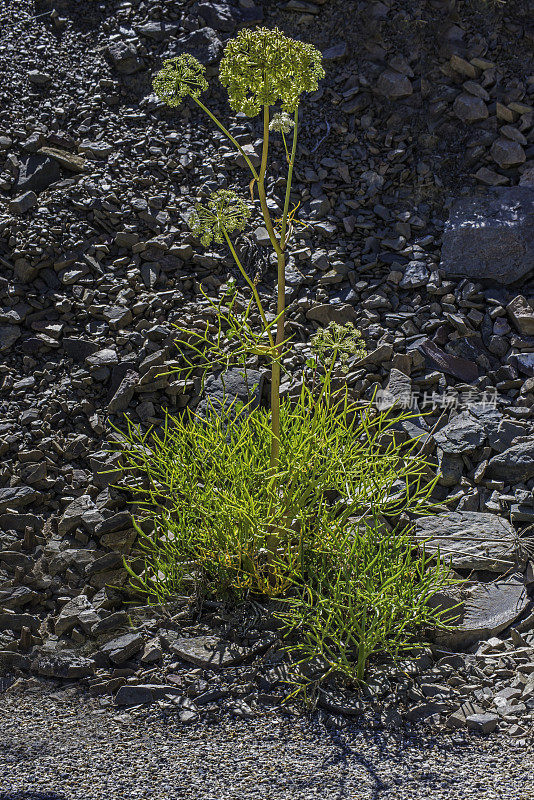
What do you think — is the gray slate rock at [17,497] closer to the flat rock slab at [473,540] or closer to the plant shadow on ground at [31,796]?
the plant shadow on ground at [31,796]

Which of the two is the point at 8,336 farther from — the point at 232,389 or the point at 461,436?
the point at 461,436

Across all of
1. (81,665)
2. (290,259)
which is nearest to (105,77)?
(290,259)

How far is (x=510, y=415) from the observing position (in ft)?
9.92

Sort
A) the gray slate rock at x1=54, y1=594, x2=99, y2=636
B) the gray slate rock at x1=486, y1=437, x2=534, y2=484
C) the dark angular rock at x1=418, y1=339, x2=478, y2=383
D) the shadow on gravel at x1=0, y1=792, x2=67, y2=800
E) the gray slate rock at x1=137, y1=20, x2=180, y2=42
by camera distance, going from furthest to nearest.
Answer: the gray slate rock at x1=137, y1=20, x2=180, y2=42 → the dark angular rock at x1=418, y1=339, x2=478, y2=383 → the gray slate rock at x1=486, y1=437, x2=534, y2=484 → the gray slate rock at x1=54, y1=594, x2=99, y2=636 → the shadow on gravel at x1=0, y1=792, x2=67, y2=800

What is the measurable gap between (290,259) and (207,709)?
7.44 ft

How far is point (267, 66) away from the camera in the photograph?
1997mm

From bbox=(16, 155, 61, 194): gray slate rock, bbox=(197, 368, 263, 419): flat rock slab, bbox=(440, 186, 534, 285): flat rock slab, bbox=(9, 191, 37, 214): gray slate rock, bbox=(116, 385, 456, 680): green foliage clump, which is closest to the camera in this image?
bbox=(116, 385, 456, 680): green foliage clump

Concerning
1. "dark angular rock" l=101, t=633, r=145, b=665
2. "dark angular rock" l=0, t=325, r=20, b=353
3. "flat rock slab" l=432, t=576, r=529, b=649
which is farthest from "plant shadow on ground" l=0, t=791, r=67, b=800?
"dark angular rock" l=0, t=325, r=20, b=353

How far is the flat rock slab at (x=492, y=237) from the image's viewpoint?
3.55m

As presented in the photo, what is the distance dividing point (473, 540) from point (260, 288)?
164 centimetres

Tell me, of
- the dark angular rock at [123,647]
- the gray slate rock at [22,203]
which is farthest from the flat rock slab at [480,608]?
the gray slate rock at [22,203]

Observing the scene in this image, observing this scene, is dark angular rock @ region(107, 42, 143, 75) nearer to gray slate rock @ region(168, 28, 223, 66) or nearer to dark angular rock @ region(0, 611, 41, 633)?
gray slate rock @ region(168, 28, 223, 66)

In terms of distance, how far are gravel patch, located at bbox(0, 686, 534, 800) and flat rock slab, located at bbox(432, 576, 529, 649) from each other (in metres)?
0.39

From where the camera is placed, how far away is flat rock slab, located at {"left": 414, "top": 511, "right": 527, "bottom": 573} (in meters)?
2.50
